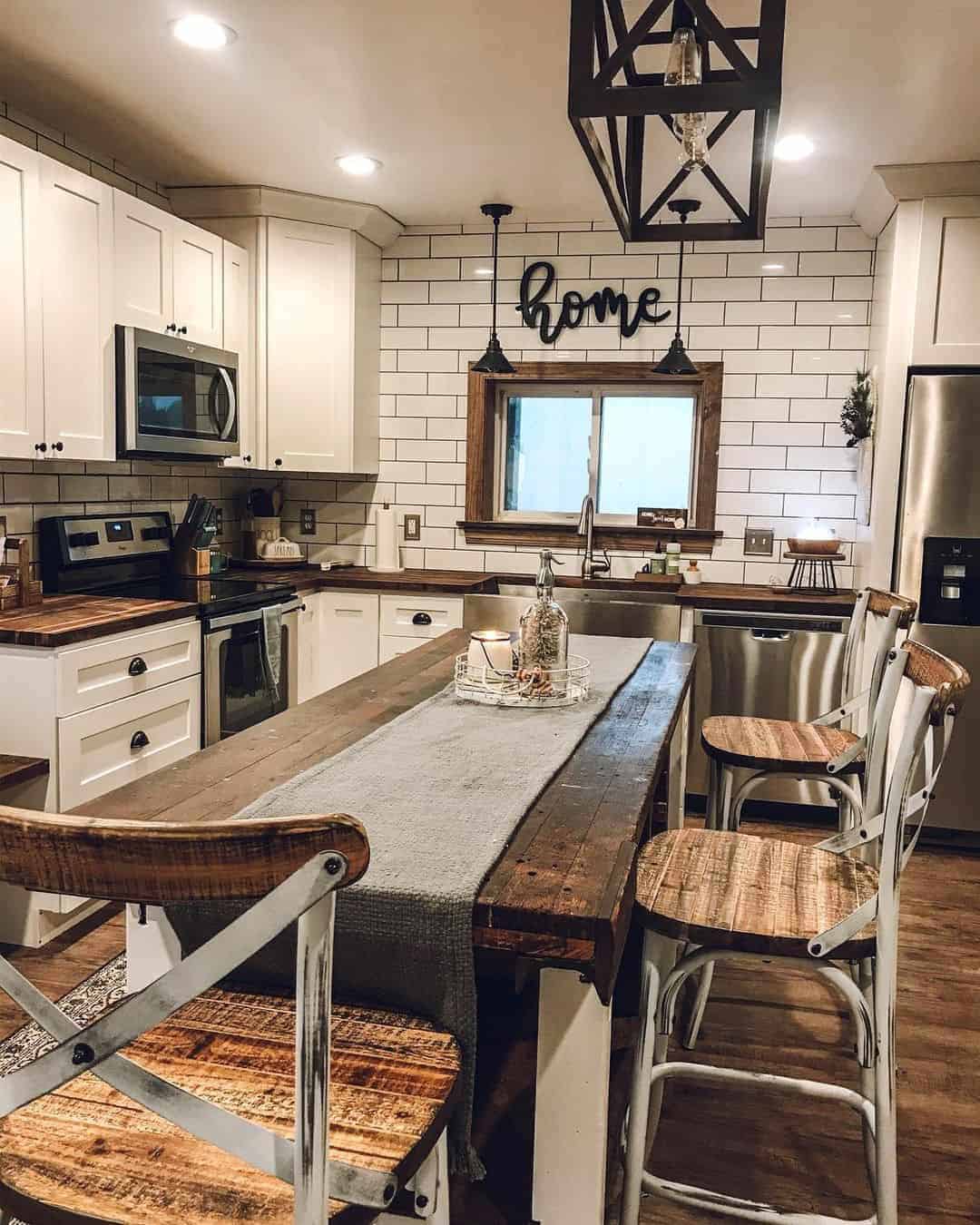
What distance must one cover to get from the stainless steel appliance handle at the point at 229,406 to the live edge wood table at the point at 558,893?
2.46 meters

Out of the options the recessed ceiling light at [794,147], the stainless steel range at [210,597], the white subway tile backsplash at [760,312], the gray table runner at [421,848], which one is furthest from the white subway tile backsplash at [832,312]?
the gray table runner at [421,848]

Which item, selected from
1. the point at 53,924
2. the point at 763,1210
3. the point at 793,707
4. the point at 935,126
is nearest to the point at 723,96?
the point at 763,1210

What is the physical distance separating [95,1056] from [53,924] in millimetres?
2293

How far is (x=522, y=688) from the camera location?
2.10 m

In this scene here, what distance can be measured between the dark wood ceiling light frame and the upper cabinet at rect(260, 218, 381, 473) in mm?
564

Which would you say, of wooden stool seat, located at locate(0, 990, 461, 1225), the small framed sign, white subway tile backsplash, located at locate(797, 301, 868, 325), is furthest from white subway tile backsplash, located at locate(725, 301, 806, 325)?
wooden stool seat, located at locate(0, 990, 461, 1225)

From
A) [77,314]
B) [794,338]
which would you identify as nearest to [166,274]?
[77,314]

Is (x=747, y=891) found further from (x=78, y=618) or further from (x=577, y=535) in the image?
(x=577, y=535)

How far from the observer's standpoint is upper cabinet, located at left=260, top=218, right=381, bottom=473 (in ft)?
14.2

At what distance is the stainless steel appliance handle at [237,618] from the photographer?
3.48 metres

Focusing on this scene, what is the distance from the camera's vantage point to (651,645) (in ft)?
9.61

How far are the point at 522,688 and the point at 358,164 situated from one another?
254 centimetres

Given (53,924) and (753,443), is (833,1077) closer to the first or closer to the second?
(53,924)

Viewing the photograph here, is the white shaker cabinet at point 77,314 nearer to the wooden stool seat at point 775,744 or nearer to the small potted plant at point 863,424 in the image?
the wooden stool seat at point 775,744
